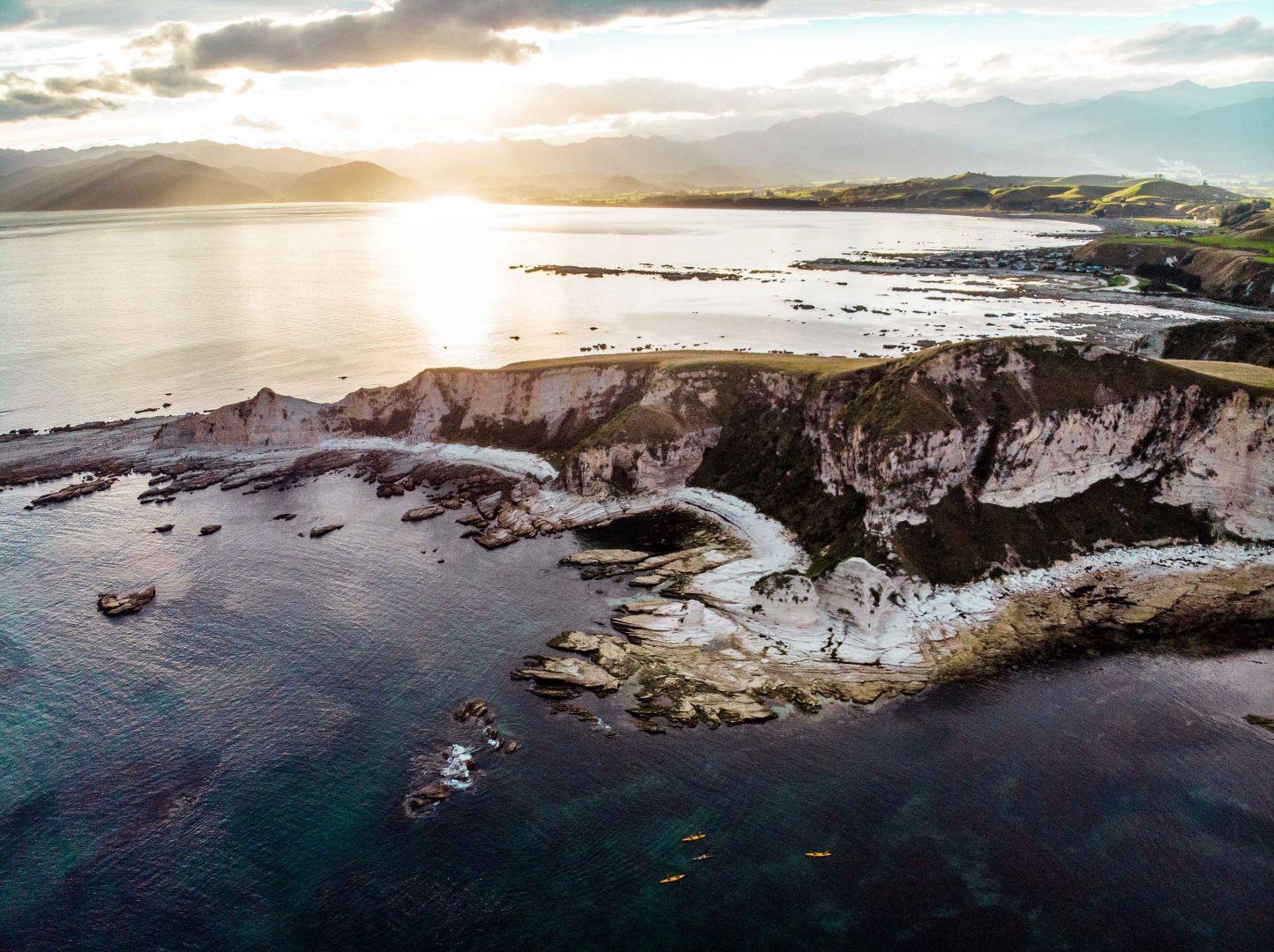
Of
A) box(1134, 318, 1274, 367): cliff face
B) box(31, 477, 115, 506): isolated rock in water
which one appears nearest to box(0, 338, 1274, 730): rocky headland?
box(31, 477, 115, 506): isolated rock in water

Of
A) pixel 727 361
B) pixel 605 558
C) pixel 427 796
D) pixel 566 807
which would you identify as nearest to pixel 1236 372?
pixel 727 361

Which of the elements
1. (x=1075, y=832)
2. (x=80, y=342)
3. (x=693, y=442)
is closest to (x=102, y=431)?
(x=80, y=342)

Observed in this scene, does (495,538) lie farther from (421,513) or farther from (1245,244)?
(1245,244)

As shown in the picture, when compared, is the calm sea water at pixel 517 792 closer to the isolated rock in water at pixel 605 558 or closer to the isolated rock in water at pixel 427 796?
the isolated rock in water at pixel 427 796

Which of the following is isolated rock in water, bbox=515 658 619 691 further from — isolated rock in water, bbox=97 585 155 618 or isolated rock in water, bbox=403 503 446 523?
isolated rock in water, bbox=97 585 155 618

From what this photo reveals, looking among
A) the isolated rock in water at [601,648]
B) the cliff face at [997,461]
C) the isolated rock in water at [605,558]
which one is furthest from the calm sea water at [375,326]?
the isolated rock in water at [601,648]
